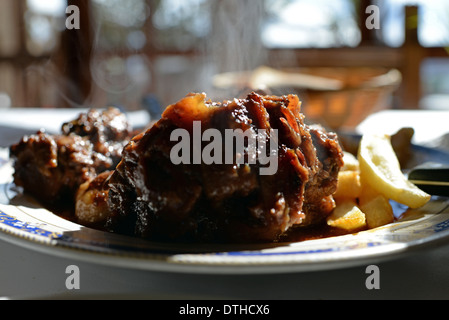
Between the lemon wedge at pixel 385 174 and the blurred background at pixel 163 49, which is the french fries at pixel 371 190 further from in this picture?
the blurred background at pixel 163 49

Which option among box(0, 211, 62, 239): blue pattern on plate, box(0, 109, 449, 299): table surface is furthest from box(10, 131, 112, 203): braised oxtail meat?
box(0, 109, 449, 299): table surface

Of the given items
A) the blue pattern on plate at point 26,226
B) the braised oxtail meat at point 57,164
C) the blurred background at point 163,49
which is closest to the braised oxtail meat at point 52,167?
the braised oxtail meat at point 57,164

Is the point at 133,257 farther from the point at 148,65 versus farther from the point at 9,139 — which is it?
the point at 148,65

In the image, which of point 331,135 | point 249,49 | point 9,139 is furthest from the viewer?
point 249,49

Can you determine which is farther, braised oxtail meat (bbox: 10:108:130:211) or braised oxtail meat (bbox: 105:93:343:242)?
braised oxtail meat (bbox: 10:108:130:211)

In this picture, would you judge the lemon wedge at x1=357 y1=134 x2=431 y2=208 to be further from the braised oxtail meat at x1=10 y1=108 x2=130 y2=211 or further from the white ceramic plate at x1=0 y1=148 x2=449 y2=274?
the braised oxtail meat at x1=10 y1=108 x2=130 y2=211
